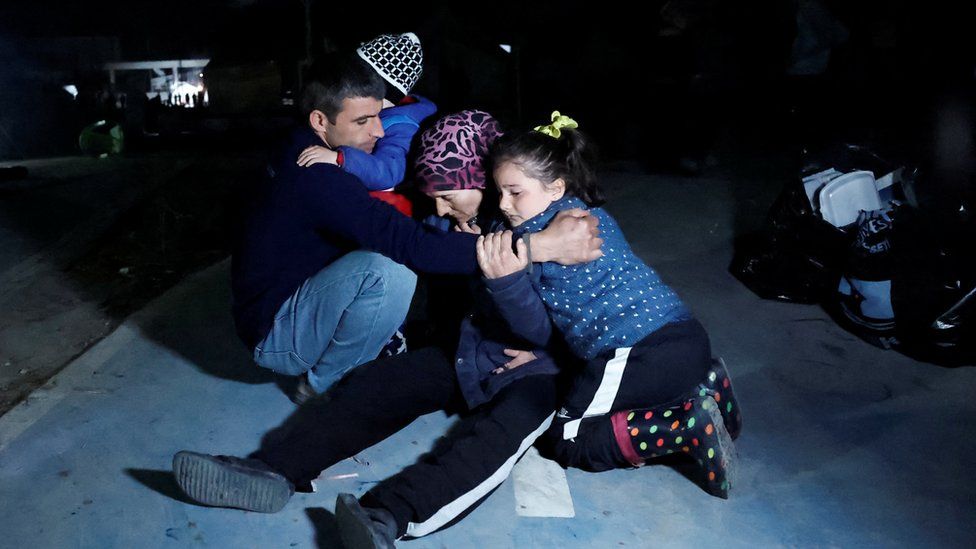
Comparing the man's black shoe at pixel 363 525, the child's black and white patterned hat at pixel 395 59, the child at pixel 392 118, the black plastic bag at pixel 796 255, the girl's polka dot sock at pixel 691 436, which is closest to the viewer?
the man's black shoe at pixel 363 525

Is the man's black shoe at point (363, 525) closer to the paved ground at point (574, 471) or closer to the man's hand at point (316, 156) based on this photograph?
the paved ground at point (574, 471)

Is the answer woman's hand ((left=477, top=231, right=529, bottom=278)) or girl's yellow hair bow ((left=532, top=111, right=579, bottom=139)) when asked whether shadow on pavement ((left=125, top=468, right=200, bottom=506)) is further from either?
girl's yellow hair bow ((left=532, top=111, right=579, bottom=139))

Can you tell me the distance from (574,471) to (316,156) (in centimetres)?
112

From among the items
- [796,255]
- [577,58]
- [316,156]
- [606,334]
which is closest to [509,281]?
[606,334]

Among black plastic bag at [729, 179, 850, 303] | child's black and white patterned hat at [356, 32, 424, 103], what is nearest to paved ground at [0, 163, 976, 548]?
black plastic bag at [729, 179, 850, 303]

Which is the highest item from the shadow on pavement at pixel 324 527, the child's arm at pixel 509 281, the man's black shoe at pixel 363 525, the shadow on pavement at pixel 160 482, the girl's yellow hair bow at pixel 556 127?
the girl's yellow hair bow at pixel 556 127

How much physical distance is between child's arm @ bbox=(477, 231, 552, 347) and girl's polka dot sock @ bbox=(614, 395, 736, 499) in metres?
0.35

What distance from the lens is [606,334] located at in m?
1.97

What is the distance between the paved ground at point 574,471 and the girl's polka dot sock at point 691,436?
0.28 ft

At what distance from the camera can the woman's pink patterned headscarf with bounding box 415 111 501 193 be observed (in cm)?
219

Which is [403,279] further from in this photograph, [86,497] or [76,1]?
[76,1]

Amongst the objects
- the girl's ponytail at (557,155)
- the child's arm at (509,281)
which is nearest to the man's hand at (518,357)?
the child's arm at (509,281)

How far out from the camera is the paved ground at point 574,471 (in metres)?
1.78

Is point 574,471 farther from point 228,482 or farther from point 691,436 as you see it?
point 228,482
